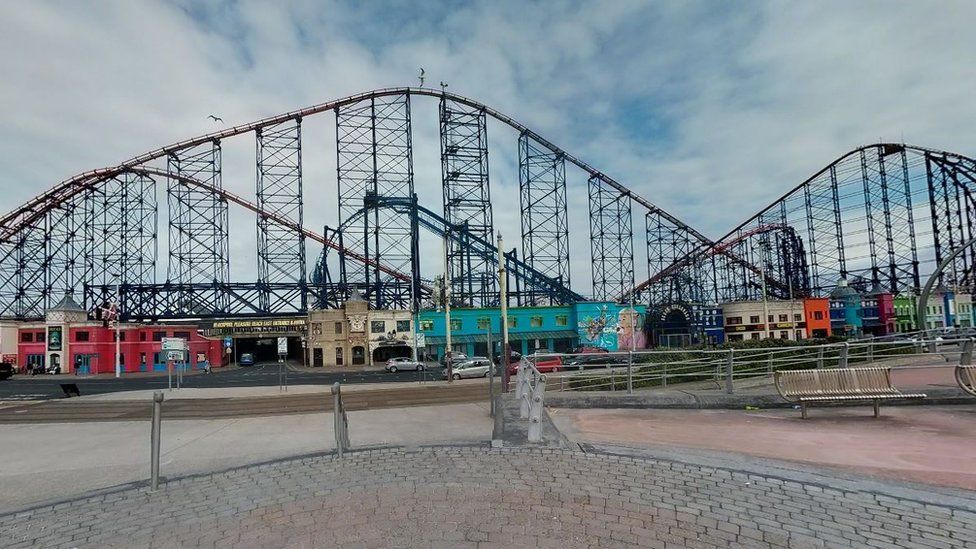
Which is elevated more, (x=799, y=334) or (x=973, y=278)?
(x=973, y=278)

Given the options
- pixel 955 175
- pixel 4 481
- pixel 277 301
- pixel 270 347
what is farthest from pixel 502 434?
pixel 270 347

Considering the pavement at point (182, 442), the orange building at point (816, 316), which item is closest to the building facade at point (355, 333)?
the pavement at point (182, 442)

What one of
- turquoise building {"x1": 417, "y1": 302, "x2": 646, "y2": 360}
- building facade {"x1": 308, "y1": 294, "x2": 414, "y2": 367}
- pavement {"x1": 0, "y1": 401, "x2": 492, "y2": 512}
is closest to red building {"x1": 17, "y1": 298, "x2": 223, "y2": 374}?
building facade {"x1": 308, "y1": 294, "x2": 414, "y2": 367}

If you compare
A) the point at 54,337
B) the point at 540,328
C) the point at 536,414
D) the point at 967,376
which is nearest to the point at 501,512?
the point at 536,414

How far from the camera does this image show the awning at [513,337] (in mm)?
46344

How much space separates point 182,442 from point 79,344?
1762 inches

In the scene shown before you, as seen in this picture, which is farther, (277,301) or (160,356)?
(277,301)

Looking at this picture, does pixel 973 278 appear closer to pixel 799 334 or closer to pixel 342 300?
pixel 799 334

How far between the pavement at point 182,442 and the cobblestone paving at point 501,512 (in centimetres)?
96

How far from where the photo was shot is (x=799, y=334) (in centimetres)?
5356

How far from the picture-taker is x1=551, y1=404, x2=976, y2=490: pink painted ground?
16.6 ft

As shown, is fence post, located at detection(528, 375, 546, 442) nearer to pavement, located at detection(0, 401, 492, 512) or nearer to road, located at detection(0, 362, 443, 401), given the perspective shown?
pavement, located at detection(0, 401, 492, 512)

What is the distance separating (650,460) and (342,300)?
49141 millimetres

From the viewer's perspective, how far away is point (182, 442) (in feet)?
28.5
